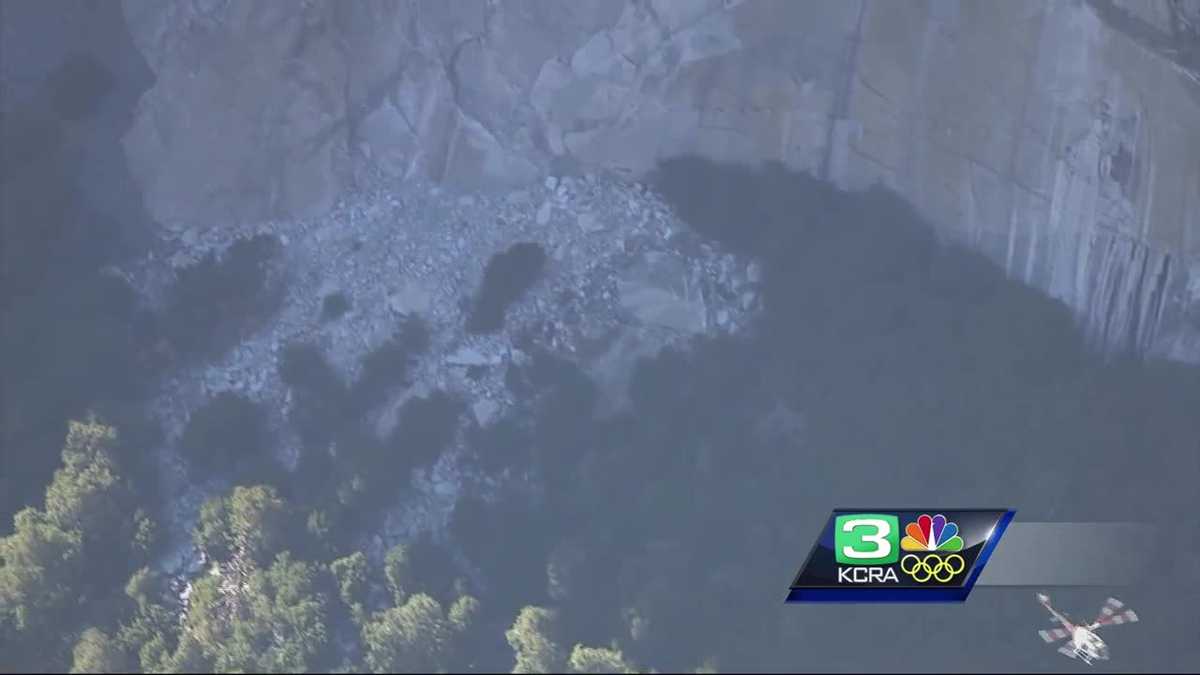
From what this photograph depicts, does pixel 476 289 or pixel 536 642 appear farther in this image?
pixel 476 289

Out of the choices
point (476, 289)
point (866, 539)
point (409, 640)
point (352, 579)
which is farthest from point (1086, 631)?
point (476, 289)

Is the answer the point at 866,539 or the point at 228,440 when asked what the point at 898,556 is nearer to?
the point at 866,539

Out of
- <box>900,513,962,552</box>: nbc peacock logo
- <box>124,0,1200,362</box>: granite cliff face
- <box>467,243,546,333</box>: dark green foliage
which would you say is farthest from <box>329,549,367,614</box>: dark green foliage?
<box>900,513,962,552</box>: nbc peacock logo

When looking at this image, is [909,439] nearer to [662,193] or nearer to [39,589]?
[662,193]

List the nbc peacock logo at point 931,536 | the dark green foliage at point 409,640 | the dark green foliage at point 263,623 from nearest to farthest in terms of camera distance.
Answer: the nbc peacock logo at point 931,536
the dark green foliage at point 409,640
the dark green foliage at point 263,623

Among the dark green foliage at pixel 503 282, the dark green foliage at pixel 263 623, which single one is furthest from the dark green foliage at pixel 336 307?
the dark green foliage at pixel 263 623

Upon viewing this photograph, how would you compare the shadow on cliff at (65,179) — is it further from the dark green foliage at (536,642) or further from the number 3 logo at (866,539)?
the number 3 logo at (866,539)

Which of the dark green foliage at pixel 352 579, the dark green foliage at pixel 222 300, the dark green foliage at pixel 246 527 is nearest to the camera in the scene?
the dark green foliage at pixel 352 579
